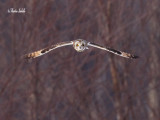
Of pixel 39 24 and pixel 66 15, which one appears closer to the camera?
pixel 39 24

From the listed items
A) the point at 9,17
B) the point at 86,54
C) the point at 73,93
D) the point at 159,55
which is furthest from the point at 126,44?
the point at 159,55

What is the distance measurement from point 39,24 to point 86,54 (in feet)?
5.96

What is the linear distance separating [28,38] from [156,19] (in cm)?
713

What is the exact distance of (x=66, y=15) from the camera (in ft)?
41.2

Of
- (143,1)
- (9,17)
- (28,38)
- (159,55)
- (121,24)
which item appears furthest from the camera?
(159,55)

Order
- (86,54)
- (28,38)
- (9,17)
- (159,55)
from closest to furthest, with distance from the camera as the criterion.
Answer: (28,38)
(9,17)
(86,54)
(159,55)

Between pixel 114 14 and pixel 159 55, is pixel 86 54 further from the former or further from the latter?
pixel 159 55

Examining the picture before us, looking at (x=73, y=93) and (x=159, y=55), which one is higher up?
(x=159, y=55)

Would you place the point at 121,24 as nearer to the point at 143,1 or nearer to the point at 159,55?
the point at 143,1

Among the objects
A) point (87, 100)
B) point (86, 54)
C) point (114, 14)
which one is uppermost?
point (114, 14)

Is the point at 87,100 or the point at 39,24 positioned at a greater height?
the point at 39,24

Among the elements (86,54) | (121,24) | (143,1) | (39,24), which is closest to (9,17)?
(39,24)

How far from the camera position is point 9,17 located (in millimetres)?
11500

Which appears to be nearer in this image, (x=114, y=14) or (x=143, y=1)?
(x=114, y=14)
